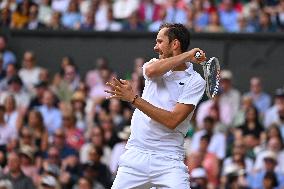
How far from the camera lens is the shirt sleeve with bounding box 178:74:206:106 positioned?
31.9 ft

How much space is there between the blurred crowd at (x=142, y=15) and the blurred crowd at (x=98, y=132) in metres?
0.83

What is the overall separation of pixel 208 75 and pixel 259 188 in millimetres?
5997

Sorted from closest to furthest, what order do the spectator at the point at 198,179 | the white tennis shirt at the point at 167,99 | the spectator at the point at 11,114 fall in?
the white tennis shirt at the point at 167,99, the spectator at the point at 198,179, the spectator at the point at 11,114

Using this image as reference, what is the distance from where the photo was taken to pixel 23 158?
54.7 ft

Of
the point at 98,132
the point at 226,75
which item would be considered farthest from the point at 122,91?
the point at 226,75

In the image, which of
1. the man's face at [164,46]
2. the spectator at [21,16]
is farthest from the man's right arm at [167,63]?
the spectator at [21,16]

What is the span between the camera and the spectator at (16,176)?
1589cm

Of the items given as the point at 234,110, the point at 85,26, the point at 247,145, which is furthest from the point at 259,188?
the point at 85,26

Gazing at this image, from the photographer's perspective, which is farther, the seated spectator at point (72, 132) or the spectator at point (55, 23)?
the spectator at point (55, 23)

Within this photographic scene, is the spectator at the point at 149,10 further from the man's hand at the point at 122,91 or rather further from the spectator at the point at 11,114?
the man's hand at the point at 122,91

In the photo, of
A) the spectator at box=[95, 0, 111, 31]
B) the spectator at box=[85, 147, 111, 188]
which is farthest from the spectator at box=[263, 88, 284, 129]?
the spectator at box=[95, 0, 111, 31]

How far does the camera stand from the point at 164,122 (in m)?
9.64

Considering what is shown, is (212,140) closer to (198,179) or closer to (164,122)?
(198,179)

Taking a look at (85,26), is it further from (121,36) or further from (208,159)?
(208,159)
